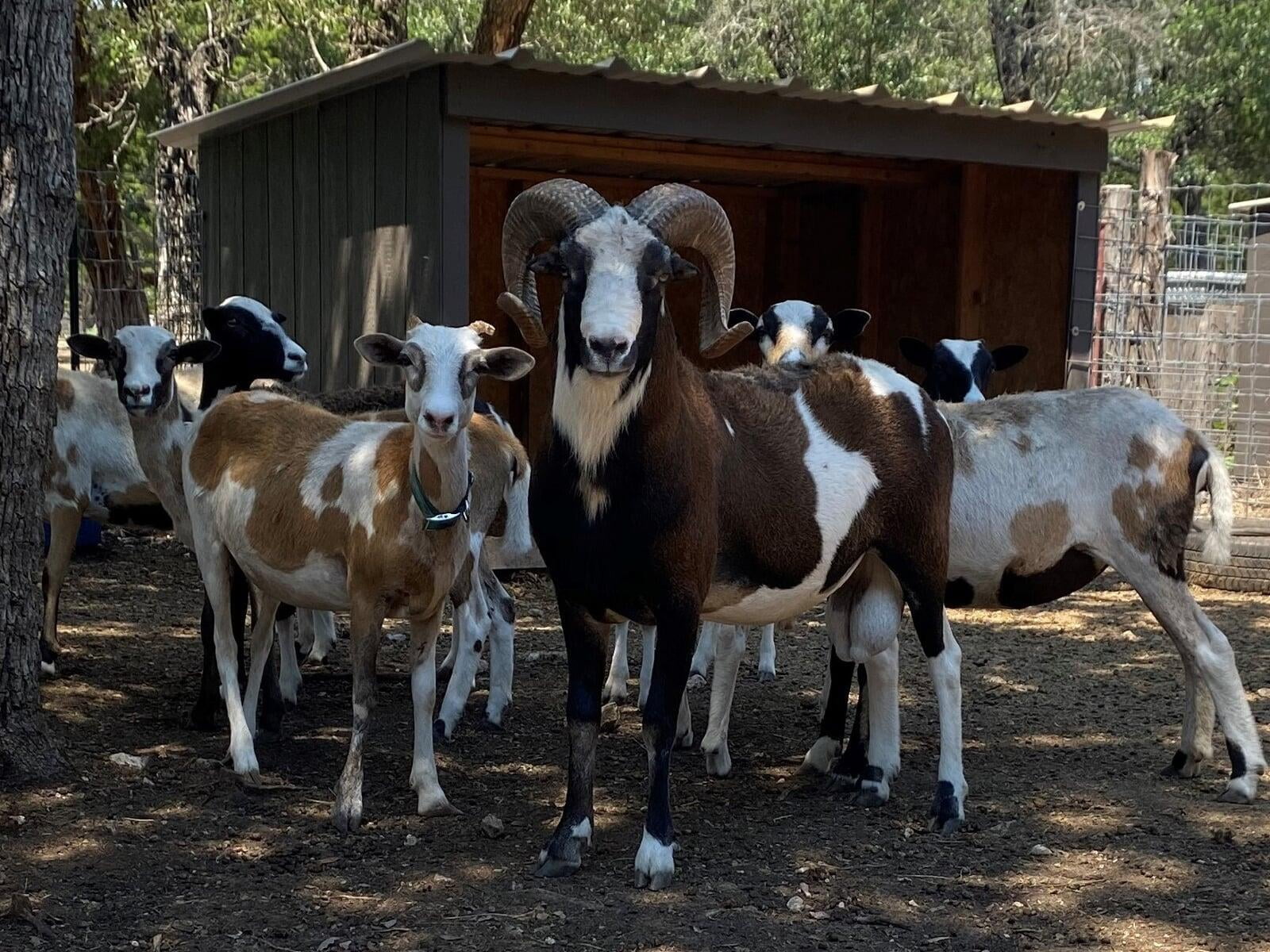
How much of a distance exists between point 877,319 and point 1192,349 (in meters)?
4.69

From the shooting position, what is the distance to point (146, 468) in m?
7.07

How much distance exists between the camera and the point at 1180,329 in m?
15.3

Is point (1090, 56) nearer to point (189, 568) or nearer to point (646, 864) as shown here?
point (189, 568)

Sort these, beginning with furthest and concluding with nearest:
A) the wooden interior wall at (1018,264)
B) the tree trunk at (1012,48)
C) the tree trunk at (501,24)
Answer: the tree trunk at (1012,48) < the tree trunk at (501,24) < the wooden interior wall at (1018,264)

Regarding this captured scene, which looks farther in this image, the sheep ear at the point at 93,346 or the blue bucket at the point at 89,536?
the blue bucket at the point at 89,536

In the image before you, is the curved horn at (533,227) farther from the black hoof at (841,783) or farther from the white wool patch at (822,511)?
the black hoof at (841,783)

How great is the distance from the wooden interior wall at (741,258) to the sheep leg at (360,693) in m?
7.69

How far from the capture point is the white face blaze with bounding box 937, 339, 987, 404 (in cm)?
796

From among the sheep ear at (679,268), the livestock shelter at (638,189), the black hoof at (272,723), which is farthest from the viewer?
the livestock shelter at (638,189)

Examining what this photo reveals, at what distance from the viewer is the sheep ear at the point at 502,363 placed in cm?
529

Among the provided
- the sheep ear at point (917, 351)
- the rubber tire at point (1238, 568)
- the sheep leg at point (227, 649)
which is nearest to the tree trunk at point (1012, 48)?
the rubber tire at point (1238, 568)

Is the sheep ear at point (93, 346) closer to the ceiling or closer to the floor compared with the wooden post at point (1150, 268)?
closer to the floor

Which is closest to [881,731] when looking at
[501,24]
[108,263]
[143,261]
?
[501,24]

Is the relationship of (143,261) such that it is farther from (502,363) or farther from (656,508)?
(656,508)
